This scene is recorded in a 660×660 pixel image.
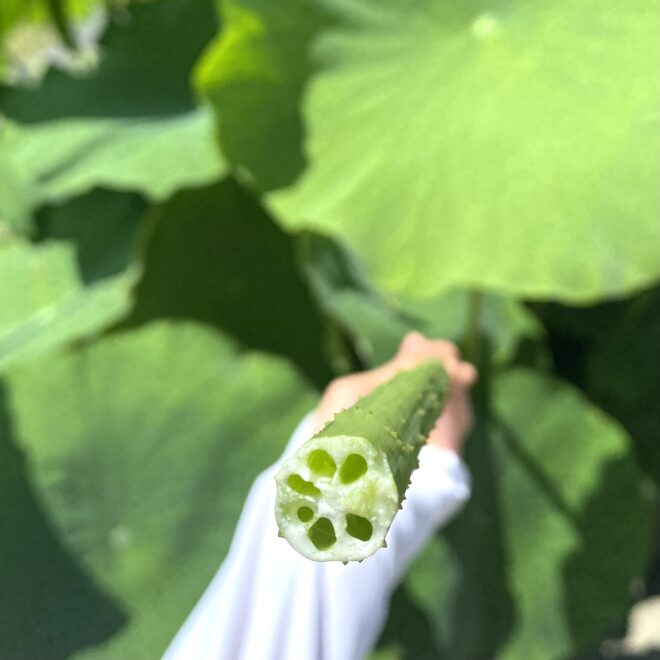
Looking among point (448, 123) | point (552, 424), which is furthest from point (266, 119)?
point (552, 424)

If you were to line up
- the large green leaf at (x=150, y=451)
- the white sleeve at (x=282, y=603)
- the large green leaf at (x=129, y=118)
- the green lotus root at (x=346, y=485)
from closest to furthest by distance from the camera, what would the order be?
the green lotus root at (x=346, y=485) → the white sleeve at (x=282, y=603) → the large green leaf at (x=150, y=451) → the large green leaf at (x=129, y=118)

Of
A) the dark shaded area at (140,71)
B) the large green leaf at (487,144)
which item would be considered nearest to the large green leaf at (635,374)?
the large green leaf at (487,144)

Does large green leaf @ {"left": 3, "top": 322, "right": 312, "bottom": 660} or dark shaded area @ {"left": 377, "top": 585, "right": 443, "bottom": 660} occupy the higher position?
large green leaf @ {"left": 3, "top": 322, "right": 312, "bottom": 660}

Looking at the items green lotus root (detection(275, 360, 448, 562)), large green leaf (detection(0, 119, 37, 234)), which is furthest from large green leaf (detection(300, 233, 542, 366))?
green lotus root (detection(275, 360, 448, 562))

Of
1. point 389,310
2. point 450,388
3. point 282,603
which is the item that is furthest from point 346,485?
point 389,310

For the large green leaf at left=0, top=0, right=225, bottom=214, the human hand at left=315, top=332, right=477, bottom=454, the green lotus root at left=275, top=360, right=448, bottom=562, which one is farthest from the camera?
the large green leaf at left=0, top=0, right=225, bottom=214

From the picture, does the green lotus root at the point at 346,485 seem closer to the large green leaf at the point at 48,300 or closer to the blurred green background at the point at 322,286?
the blurred green background at the point at 322,286

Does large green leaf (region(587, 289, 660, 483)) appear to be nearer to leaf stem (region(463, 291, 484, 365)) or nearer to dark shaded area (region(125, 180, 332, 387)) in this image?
leaf stem (region(463, 291, 484, 365))

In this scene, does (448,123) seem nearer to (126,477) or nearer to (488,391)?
(488,391)
